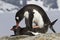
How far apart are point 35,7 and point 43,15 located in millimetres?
159

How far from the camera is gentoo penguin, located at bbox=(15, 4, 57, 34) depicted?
355cm

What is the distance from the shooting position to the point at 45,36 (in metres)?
2.76

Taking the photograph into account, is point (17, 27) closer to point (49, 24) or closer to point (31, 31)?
point (31, 31)

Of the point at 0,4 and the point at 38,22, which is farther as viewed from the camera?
the point at 0,4

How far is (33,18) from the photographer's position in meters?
3.55

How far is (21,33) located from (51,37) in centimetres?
76

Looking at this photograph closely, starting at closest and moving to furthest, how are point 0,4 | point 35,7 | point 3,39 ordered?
point 3,39 < point 35,7 < point 0,4

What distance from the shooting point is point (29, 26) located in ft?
11.6

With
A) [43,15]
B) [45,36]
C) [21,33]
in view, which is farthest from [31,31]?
[45,36]

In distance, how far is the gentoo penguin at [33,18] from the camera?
140 inches

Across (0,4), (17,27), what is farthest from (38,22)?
(0,4)

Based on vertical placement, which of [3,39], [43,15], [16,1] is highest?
[16,1]

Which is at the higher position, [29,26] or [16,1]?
[16,1]

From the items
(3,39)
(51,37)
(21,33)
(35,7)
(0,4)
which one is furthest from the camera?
(0,4)
